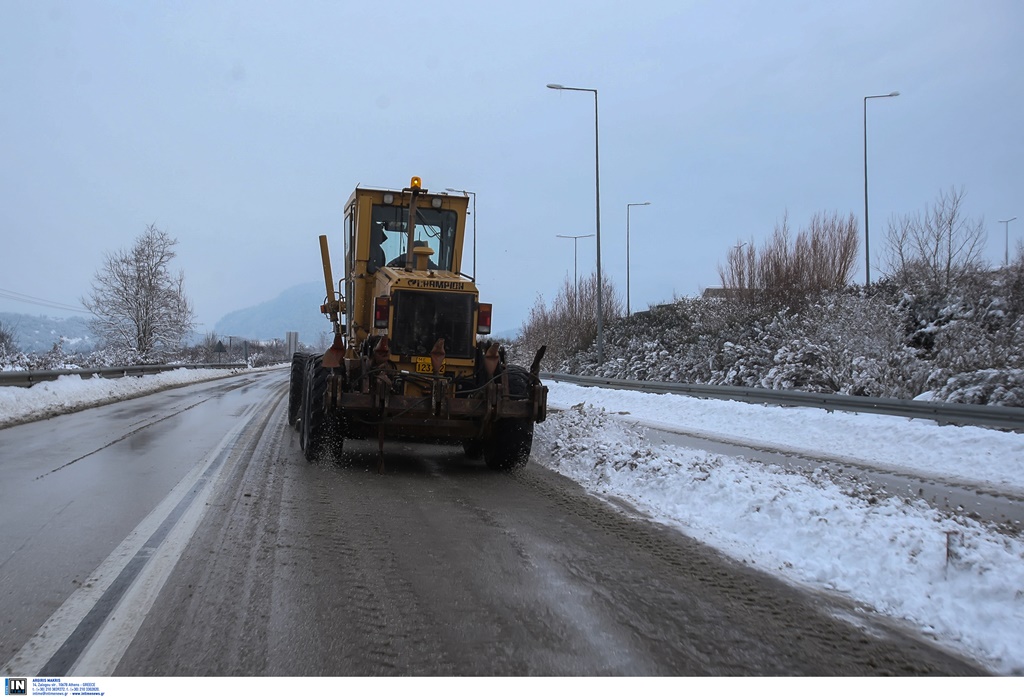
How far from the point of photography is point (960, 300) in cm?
1991

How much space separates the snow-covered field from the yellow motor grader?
122cm

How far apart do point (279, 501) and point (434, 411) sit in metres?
2.24

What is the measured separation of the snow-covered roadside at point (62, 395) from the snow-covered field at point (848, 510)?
111 cm

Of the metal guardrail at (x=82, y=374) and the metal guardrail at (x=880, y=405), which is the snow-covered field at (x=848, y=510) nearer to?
the metal guardrail at (x=880, y=405)

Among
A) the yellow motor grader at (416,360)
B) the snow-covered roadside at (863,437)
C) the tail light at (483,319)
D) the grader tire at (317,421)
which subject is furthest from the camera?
the snow-covered roadside at (863,437)

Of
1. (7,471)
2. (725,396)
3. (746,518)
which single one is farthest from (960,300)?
(7,471)

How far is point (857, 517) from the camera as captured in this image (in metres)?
6.13

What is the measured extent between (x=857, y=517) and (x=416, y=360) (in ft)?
17.1

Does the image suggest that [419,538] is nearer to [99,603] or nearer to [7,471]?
[99,603]

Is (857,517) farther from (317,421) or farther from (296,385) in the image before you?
(296,385)

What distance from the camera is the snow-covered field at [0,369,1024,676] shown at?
4531 millimetres

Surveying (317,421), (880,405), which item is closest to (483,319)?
(317,421)

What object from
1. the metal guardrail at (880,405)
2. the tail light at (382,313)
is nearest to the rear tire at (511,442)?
the tail light at (382,313)

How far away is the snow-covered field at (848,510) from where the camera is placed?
453cm
